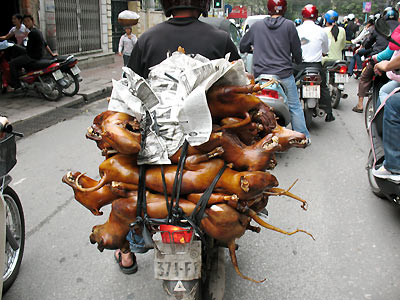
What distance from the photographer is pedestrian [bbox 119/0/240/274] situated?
2492 mm

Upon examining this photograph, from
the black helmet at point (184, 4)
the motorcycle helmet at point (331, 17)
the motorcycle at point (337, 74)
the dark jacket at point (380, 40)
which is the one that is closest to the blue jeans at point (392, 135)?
the black helmet at point (184, 4)

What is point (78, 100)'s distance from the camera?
8844 mm

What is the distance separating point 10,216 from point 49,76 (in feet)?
20.0

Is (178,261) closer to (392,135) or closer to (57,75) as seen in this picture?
(392,135)

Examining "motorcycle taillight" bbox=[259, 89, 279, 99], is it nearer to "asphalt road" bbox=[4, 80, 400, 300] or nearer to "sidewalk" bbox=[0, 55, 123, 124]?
"asphalt road" bbox=[4, 80, 400, 300]

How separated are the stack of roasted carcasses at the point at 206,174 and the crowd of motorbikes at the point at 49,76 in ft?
23.0

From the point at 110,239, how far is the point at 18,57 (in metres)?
7.67

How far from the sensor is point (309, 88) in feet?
19.9

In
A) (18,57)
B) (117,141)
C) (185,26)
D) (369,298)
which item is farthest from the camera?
(18,57)

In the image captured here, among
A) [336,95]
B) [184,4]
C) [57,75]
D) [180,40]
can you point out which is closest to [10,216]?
[180,40]

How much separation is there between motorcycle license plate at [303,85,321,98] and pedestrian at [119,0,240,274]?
3.76 m

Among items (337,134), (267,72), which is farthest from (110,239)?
(337,134)

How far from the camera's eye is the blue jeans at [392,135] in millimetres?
3332

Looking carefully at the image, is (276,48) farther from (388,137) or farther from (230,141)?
(230,141)
